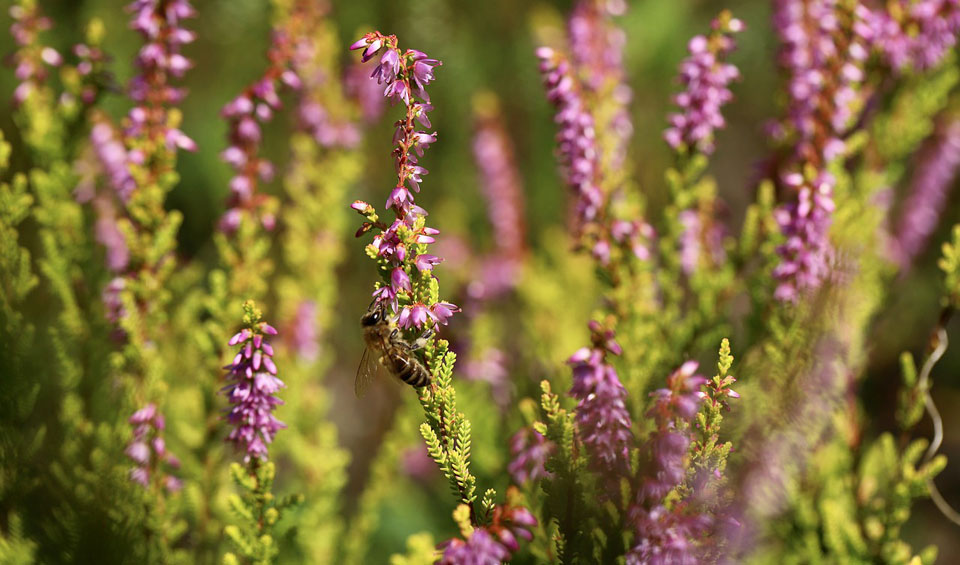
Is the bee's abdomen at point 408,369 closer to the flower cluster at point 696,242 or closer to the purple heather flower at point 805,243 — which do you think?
the purple heather flower at point 805,243

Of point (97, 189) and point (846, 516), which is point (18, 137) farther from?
point (846, 516)

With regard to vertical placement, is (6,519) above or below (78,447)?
below

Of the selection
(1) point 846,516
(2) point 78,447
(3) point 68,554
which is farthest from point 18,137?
(1) point 846,516

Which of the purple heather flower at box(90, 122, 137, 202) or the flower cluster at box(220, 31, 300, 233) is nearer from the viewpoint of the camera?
the flower cluster at box(220, 31, 300, 233)

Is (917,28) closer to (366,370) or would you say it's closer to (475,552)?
(366,370)

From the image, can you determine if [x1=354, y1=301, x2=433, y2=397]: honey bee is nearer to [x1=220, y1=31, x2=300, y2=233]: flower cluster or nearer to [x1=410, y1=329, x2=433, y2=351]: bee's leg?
[x1=410, y1=329, x2=433, y2=351]: bee's leg

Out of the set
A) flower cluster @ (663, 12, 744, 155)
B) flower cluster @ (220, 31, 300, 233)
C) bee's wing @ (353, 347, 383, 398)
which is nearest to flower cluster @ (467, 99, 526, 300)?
flower cluster @ (220, 31, 300, 233)
